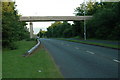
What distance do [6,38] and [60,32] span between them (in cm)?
10872

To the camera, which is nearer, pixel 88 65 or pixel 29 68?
pixel 29 68

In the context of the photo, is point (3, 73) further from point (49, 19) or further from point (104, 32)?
point (49, 19)

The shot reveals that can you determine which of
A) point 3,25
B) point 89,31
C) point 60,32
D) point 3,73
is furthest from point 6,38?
point 60,32

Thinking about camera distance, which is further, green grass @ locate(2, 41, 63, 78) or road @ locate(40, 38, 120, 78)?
road @ locate(40, 38, 120, 78)

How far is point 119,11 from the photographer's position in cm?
4544

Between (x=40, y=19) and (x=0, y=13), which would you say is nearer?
(x=0, y=13)

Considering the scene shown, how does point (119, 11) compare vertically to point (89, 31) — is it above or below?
above

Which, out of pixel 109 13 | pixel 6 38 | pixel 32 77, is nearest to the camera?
pixel 32 77

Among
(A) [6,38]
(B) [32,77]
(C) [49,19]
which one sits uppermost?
(C) [49,19]

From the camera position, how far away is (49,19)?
68125 mm

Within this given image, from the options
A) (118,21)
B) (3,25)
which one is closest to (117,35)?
(118,21)

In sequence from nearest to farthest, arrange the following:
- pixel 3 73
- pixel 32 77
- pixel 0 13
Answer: pixel 32 77 < pixel 3 73 < pixel 0 13

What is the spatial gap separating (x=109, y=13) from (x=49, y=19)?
2423cm

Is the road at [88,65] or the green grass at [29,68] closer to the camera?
the green grass at [29,68]
